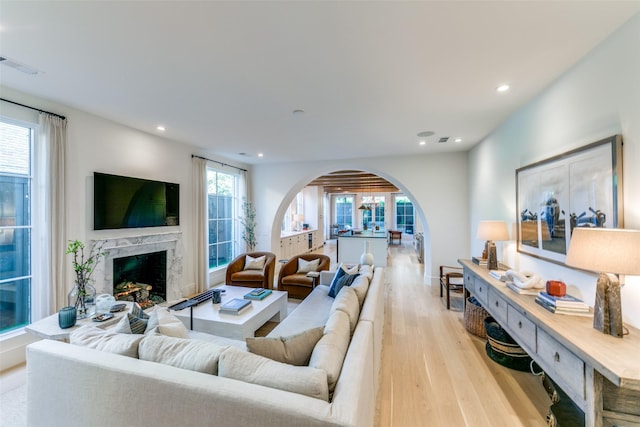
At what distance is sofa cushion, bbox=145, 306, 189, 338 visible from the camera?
5.68ft

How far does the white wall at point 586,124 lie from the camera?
5.25ft

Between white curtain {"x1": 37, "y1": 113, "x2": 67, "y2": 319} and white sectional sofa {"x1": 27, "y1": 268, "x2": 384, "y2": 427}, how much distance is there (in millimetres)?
1668

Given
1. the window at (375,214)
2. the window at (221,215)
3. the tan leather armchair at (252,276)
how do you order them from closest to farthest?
the tan leather armchair at (252,276) < the window at (221,215) < the window at (375,214)

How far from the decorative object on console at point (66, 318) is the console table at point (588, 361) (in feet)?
11.7

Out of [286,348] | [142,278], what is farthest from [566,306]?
[142,278]

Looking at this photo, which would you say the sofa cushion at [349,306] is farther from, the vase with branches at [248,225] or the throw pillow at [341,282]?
the vase with branches at [248,225]

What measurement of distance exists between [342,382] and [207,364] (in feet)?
2.33

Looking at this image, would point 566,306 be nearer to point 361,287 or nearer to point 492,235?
point 492,235

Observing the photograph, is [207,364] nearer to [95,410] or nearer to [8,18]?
[95,410]

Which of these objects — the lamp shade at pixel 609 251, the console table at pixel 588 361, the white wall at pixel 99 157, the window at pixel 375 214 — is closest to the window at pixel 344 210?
the window at pixel 375 214

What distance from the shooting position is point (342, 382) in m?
1.22

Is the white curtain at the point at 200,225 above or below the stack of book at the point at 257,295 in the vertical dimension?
above

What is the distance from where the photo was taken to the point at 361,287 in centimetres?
268

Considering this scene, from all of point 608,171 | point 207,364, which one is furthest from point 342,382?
point 608,171
